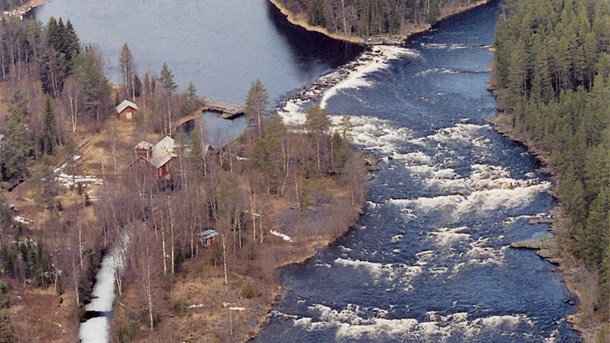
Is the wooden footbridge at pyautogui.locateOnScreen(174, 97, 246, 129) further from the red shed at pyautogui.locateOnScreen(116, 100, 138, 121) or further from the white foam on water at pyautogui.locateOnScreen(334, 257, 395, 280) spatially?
the white foam on water at pyautogui.locateOnScreen(334, 257, 395, 280)

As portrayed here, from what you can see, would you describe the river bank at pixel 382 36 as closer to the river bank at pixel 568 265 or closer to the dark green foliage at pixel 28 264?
the river bank at pixel 568 265

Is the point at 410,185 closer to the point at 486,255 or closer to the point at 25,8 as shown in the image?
the point at 486,255

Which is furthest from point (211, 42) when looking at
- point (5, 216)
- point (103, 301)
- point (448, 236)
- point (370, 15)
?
point (103, 301)

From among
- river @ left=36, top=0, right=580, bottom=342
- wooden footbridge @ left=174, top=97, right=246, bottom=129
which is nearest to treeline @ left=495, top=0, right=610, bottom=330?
river @ left=36, top=0, right=580, bottom=342

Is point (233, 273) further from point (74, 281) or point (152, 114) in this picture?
point (152, 114)

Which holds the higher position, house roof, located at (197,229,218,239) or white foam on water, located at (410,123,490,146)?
white foam on water, located at (410,123,490,146)

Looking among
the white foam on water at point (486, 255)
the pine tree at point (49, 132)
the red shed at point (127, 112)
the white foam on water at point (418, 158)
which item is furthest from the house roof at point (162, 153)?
the white foam on water at point (486, 255)

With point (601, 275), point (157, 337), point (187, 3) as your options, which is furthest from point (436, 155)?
point (187, 3)

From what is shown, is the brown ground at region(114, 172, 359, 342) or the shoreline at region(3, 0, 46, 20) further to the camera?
the shoreline at region(3, 0, 46, 20)
